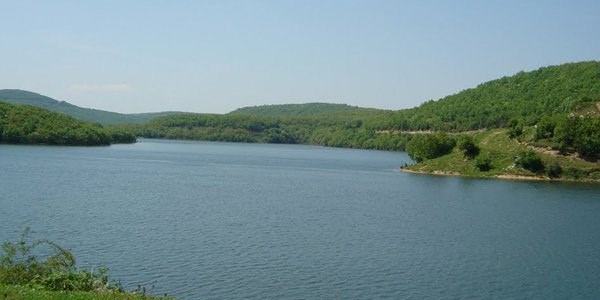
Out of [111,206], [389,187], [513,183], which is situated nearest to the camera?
[111,206]

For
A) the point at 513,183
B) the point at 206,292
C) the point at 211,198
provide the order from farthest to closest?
the point at 513,183 → the point at 211,198 → the point at 206,292

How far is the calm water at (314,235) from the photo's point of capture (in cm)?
3516

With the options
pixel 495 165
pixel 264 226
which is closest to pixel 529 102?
pixel 495 165

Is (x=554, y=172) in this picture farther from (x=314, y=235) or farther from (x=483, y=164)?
(x=314, y=235)

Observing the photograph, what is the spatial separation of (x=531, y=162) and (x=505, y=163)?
17.8 feet

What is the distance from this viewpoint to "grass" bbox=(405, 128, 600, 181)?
358 ft

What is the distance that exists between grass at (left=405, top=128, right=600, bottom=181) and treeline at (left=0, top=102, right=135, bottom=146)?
324 feet

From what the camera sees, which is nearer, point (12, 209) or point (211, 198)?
point (12, 209)

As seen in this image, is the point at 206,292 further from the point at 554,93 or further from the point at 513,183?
the point at 554,93

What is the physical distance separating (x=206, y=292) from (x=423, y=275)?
43.8 feet

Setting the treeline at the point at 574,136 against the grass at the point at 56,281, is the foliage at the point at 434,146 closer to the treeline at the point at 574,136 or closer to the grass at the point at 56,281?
the treeline at the point at 574,136

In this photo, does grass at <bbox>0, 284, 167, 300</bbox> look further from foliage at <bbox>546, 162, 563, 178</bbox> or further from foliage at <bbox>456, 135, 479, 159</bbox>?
foliage at <bbox>456, 135, 479, 159</bbox>

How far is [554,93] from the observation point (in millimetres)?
182125

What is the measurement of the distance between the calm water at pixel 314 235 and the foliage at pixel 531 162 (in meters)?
18.6
